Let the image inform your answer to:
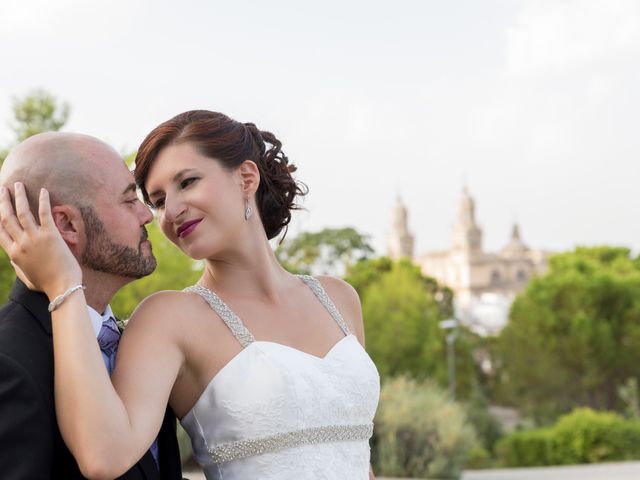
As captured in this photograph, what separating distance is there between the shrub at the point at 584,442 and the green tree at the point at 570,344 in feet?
47.1

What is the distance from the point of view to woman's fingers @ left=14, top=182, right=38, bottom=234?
2277mm

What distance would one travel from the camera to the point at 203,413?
2.84 m

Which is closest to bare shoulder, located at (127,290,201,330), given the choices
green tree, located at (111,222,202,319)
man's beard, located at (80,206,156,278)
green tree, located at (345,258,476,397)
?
man's beard, located at (80,206,156,278)

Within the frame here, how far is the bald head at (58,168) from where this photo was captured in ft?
7.66

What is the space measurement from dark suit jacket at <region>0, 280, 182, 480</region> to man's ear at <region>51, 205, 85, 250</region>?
0.14 m

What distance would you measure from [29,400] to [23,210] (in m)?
0.40

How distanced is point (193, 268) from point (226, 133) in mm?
23498

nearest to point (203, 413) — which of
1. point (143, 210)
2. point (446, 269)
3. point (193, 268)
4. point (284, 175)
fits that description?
point (143, 210)

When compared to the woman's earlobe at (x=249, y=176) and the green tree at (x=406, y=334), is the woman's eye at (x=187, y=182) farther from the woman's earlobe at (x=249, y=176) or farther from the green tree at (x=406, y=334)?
the green tree at (x=406, y=334)

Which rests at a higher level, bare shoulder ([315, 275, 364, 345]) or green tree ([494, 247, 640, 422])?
bare shoulder ([315, 275, 364, 345])

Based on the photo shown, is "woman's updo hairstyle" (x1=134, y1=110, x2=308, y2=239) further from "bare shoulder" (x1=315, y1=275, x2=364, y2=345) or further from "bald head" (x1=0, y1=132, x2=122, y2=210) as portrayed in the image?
"bald head" (x1=0, y1=132, x2=122, y2=210)

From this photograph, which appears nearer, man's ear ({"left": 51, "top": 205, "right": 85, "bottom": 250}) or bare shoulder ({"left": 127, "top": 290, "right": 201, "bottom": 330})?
man's ear ({"left": 51, "top": 205, "right": 85, "bottom": 250})

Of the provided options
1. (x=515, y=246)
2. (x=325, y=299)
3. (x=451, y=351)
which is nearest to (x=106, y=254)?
(x=325, y=299)

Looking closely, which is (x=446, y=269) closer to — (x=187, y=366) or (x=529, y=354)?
(x=529, y=354)
